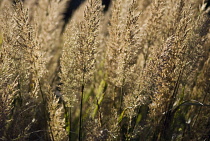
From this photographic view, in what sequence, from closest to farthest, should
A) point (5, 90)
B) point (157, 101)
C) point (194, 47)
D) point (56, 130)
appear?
point (5, 90)
point (157, 101)
point (56, 130)
point (194, 47)

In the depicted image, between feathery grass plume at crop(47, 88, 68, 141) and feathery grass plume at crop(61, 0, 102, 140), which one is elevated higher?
feathery grass plume at crop(61, 0, 102, 140)

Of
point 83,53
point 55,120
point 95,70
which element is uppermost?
point 83,53

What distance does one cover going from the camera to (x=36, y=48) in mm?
2270

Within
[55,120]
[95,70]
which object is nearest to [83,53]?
[95,70]

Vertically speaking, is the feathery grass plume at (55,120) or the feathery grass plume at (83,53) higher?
the feathery grass plume at (83,53)

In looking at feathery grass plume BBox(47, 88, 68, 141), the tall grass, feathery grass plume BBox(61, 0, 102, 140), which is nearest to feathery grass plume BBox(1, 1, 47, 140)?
the tall grass

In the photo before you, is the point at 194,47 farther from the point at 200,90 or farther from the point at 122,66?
the point at 122,66

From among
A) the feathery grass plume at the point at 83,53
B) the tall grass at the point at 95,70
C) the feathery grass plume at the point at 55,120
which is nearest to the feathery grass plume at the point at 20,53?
the tall grass at the point at 95,70

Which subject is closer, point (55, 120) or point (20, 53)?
point (55, 120)

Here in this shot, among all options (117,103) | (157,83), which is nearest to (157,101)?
(157,83)

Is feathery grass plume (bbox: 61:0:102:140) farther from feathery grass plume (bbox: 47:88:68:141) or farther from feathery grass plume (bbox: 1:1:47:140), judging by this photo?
feathery grass plume (bbox: 1:1:47:140)

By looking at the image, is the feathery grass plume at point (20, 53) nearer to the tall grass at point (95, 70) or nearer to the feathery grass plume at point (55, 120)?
the tall grass at point (95, 70)

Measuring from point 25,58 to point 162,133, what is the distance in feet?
5.19

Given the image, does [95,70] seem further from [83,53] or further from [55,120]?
[55,120]
